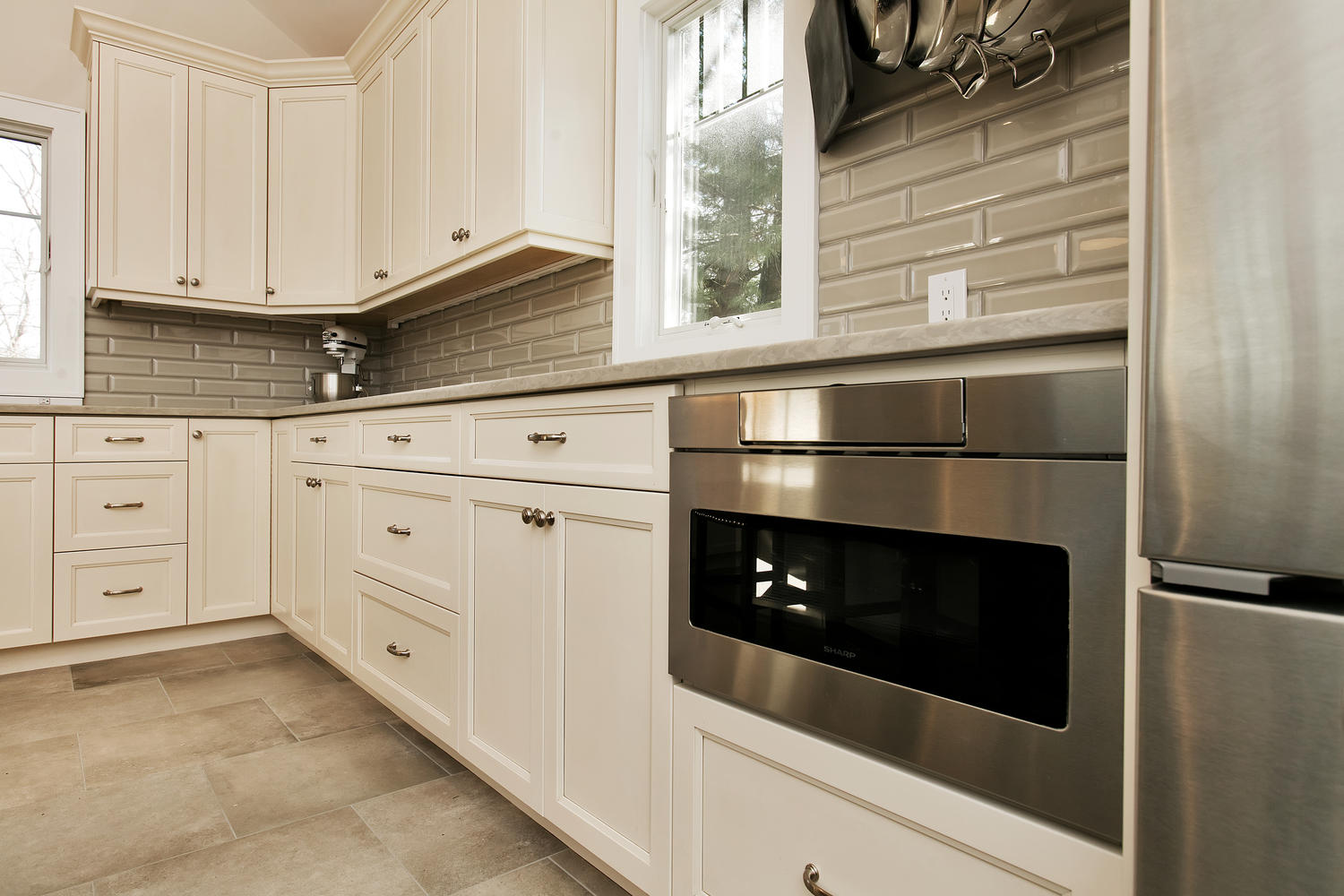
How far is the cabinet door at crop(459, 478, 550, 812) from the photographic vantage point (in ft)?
4.89

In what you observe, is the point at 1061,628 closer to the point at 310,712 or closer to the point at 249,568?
the point at 310,712

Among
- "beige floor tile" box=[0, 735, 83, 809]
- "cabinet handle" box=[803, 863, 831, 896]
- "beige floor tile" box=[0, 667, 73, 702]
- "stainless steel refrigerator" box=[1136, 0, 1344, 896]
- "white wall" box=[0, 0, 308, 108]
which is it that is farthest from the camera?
"white wall" box=[0, 0, 308, 108]

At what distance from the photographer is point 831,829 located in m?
0.92

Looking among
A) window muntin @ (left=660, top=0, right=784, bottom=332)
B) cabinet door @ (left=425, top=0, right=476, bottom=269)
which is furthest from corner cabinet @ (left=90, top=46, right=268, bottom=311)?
window muntin @ (left=660, top=0, right=784, bottom=332)

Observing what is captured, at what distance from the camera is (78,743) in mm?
2088

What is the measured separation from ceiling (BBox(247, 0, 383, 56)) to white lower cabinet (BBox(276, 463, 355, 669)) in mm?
2119

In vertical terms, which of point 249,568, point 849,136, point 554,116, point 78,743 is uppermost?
point 554,116

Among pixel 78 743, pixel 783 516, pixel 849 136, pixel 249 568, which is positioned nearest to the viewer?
pixel 783 516

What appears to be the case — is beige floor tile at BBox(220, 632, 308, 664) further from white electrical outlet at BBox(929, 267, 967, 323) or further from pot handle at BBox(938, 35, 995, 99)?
pot handle at BBox(938, 35, 995, 99)

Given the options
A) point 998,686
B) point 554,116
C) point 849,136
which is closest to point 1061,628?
point 998,686

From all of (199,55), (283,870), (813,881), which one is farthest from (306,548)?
(813,881)

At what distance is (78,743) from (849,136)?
102 inches

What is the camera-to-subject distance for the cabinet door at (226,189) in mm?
3234

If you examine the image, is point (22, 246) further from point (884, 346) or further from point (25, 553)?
point (884, 346)
